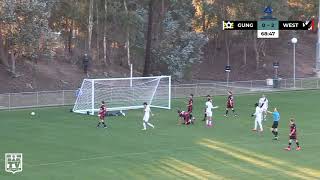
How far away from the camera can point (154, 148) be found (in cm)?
2750

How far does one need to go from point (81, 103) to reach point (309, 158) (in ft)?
67.2

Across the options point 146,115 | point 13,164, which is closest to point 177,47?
point 146,115

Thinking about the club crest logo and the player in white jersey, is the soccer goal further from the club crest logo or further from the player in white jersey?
the club crest logo

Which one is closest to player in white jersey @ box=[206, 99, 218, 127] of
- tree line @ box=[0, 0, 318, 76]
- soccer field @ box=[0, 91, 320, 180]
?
soccer field @ box=[0, 91, 320, 180]

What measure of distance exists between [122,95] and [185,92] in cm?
898

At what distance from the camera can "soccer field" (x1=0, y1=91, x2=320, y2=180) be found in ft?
73.4

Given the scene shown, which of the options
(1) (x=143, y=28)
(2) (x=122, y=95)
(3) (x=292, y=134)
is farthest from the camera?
(1) (x=143, y=28)

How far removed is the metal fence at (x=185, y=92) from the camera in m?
43.9

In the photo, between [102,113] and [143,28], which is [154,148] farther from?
[143,28]

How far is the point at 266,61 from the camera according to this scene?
253 feet

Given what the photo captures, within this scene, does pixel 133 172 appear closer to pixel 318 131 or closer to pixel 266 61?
pixel 318 131

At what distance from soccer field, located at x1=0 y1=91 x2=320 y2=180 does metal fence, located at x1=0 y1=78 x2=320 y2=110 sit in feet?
8.44

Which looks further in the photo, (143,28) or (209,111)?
(143,28)

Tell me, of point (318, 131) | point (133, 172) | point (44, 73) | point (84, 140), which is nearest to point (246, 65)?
point (44, 73)
